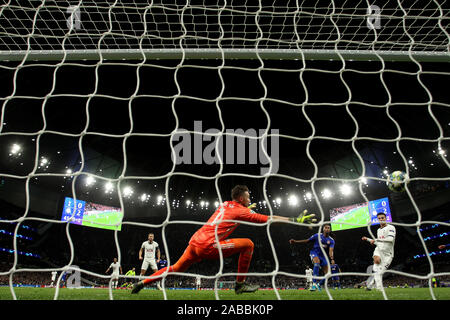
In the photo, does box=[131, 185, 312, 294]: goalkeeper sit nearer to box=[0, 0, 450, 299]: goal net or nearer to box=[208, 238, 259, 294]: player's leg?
box=[208, 238, 259, 294]: player's leg

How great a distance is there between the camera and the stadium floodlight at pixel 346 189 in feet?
74.4

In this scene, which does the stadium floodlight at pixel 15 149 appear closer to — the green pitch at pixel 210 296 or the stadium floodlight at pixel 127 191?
the stadium floodlight at pixel 127 191

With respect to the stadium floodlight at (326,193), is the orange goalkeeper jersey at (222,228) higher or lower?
lower

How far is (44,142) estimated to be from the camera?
19.3 m

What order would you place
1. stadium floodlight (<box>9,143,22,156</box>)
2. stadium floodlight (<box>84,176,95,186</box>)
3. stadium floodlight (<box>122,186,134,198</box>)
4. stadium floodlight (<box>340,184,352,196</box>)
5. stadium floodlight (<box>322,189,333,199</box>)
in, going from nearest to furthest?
stadium floodlight (<box>9,143,22,156</box>) → stadium floodlight (<box>84,176,95,186</box>) → stadium floodlight (<box>340,184,352,196</box>) → stadium floodlight (<box>322,189,333,199</box>) → stadium floodlight (<box>122,186,134,198</box>)

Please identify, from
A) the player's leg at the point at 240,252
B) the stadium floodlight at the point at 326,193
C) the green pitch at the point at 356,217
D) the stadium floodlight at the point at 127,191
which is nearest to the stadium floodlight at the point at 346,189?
the stadium floodlight at the point at 326,193

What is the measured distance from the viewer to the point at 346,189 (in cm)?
2308

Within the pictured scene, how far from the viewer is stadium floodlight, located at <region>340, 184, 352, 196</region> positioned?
74.4 ft

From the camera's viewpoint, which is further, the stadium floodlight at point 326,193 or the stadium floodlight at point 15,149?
the stadium floodlight at point 326,193

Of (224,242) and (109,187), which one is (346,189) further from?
(224,242)

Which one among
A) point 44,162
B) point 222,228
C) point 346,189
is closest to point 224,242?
point 222,228

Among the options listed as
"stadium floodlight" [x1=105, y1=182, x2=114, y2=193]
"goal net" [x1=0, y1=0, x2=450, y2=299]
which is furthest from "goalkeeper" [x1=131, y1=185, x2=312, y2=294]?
"stadium floodlight" [x1=105, y1=182, x2=114, y2=193]

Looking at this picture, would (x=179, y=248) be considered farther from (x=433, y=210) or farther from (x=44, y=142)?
(x=433, y=210)

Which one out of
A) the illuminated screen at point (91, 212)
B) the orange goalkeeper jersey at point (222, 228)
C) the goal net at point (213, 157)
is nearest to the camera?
the orange goalkeeper jersey at point (222, 228)
